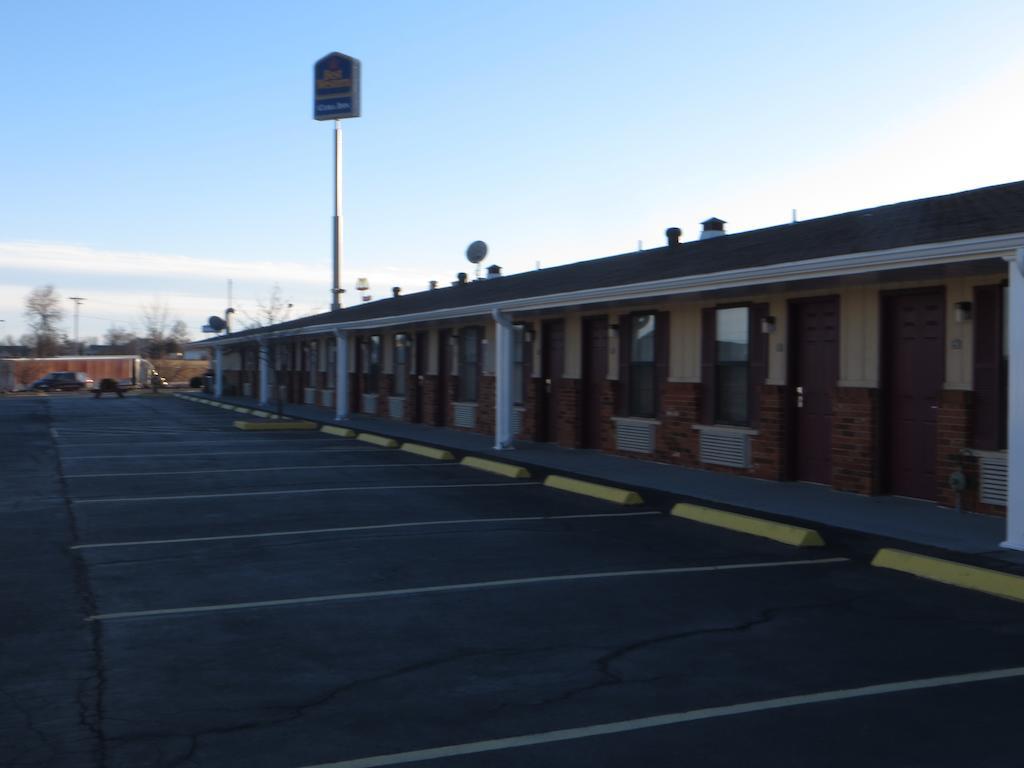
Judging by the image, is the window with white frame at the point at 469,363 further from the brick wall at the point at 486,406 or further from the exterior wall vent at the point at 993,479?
the exterior wall vent at the point at 993,479

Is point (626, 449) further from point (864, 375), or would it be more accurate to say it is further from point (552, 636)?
point (552, 636)

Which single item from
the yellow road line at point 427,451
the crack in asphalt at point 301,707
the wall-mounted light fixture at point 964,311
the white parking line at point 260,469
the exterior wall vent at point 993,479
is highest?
the wall-mounted light fixture at point 964,311

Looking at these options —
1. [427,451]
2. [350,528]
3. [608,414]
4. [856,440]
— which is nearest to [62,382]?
[427,451]

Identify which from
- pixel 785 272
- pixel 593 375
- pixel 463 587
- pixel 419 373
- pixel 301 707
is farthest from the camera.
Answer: pixel 419 373

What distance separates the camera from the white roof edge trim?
9.46m

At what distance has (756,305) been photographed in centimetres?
1473

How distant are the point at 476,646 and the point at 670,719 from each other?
5.58 feet

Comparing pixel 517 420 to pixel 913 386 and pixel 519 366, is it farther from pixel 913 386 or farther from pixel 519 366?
pixel 913 386

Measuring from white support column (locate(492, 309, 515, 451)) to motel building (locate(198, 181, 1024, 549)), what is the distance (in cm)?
4

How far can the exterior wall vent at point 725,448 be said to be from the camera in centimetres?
1488

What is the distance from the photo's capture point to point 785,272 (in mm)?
11898

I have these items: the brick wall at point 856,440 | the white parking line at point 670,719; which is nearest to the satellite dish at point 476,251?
the brick wall at point 856,440

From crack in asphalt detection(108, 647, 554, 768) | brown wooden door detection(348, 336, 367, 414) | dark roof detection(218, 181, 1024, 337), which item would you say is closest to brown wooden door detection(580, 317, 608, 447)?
dark roof detection(218, 181, 1024, 337)

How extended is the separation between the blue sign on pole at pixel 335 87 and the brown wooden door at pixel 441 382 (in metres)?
20.8
